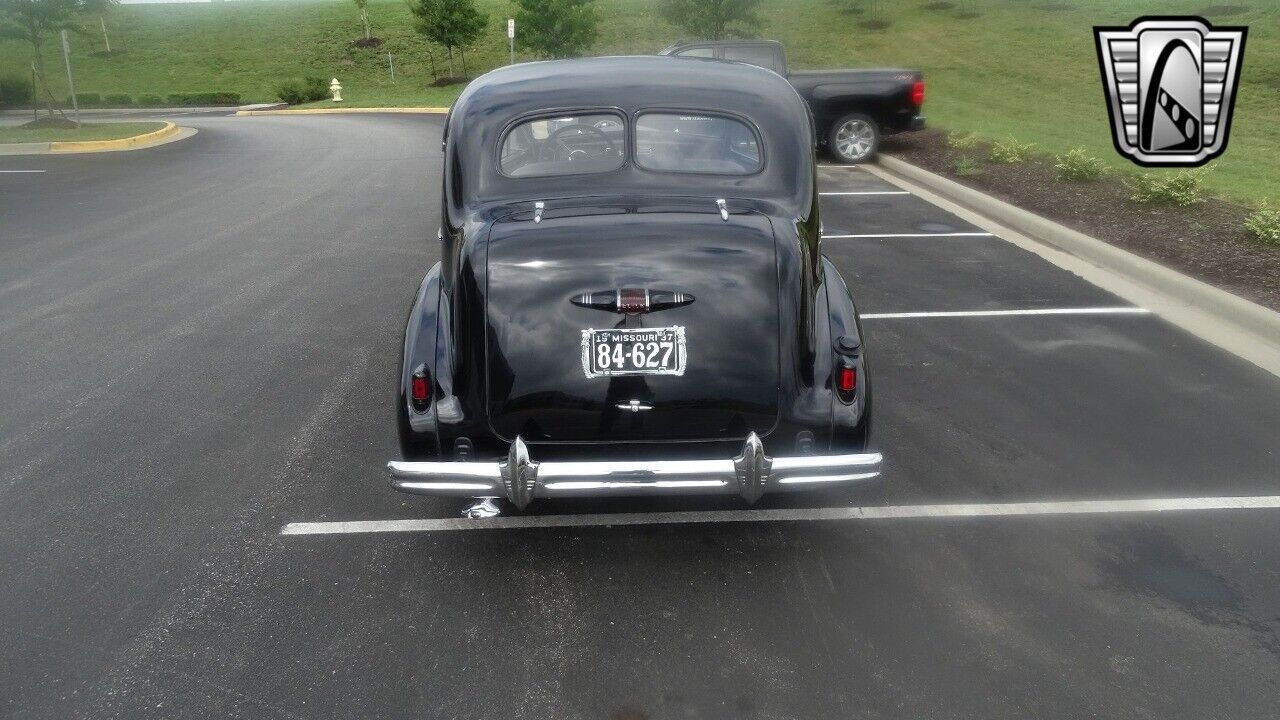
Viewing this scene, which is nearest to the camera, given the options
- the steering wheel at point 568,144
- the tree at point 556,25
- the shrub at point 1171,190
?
the steering wheel at point 568,144

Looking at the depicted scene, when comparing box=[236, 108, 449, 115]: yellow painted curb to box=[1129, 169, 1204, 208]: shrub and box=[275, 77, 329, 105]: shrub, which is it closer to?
box=[275, 77, 329, 105]: shrub

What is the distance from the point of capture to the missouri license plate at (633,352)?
12.9ft

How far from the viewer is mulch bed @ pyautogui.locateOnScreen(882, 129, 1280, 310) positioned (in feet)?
25.6

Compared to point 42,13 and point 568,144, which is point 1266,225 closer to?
point 568,144

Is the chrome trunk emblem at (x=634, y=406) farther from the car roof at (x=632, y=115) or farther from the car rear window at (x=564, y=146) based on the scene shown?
the car rear window at (x=564, y=146)

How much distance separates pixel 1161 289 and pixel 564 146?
5.49 metres

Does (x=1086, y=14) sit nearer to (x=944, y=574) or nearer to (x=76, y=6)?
(x=76, y=6)

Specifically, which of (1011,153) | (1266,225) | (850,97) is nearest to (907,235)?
(1266,225)

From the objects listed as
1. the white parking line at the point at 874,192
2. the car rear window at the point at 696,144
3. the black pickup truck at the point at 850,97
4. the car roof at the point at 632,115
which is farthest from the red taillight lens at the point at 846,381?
the black pickup truck at the point at 850,97

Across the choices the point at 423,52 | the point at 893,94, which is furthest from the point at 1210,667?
the point at 423,52

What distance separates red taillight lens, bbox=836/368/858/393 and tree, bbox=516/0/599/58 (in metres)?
34.6

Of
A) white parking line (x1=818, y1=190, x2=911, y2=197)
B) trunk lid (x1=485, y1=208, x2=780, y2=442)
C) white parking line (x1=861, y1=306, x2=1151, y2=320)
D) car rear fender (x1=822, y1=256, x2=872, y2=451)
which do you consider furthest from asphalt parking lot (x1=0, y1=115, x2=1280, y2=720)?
white parking line (x1=818, y1=190, x2=911, y2=197)

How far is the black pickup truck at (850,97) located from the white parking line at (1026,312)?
822 centimetres

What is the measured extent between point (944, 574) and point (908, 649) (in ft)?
1.96
